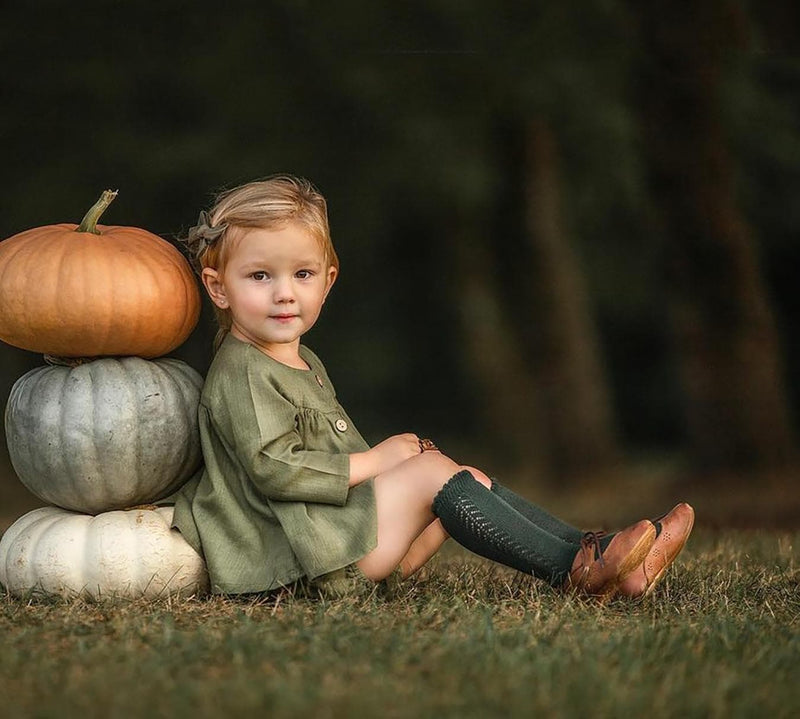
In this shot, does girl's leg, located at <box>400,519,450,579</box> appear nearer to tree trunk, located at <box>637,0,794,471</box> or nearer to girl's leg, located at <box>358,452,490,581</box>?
girl's leg, located at <box>358,452,490,581</box>

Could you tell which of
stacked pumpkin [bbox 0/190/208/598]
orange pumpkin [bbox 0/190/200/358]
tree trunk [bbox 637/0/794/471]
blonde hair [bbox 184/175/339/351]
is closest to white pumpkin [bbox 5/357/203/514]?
stacked pumpkin [bbox 0/190/208/598]

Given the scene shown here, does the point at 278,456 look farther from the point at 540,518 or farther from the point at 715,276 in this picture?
the point at 715,276

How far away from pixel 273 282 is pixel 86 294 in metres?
0.57

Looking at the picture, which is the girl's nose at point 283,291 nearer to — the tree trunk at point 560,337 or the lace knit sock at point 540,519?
the lace knit sock at point 540,519

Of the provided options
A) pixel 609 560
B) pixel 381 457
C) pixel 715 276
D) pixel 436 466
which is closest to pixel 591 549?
pixel 609 560

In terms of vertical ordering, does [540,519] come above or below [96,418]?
below

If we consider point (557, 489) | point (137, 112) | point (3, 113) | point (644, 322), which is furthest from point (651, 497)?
point (644, 322)

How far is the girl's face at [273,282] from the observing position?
404 centimetres

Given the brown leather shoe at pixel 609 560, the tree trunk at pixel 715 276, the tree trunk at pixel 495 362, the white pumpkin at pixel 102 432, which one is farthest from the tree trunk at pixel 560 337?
the white pumpkin at pixel 102 432

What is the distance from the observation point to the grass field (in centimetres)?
269

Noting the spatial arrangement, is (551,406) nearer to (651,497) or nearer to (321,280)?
(651,497)

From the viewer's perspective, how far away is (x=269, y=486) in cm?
389

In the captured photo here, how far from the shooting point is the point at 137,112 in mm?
9531

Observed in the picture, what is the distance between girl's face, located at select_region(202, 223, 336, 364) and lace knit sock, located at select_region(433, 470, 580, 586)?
722 mm
